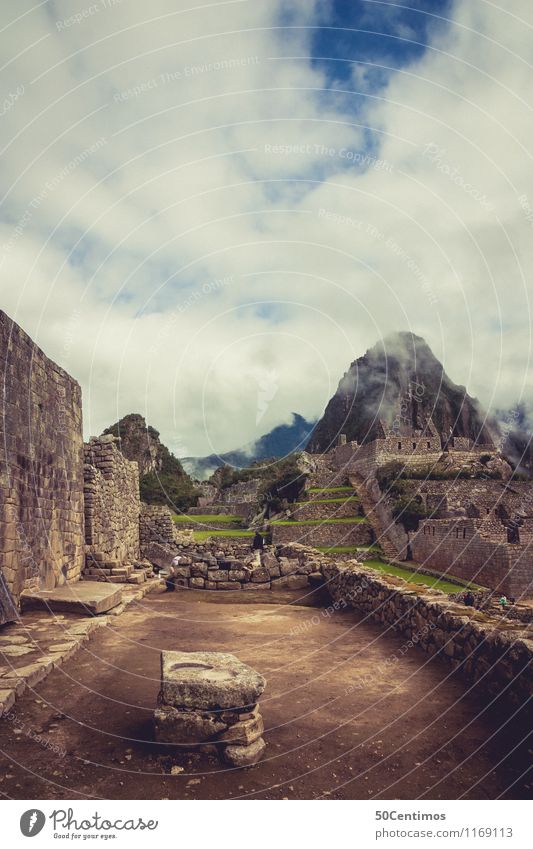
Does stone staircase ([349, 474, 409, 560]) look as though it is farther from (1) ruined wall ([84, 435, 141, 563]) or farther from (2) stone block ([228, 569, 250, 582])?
(2) stone block ([228, 569, 250, 582])

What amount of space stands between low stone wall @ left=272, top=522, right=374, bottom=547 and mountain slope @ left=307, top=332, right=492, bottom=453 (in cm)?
4483

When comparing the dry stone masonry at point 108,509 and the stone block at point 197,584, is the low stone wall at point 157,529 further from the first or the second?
the stone block at point 197,584

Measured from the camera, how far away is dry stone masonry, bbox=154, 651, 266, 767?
14.1 feet

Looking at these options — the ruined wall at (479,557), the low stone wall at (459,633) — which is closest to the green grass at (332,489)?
the ruined wall at (479,557)

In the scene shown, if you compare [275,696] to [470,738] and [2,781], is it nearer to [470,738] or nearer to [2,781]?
[470,738]

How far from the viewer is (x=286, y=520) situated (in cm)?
3844

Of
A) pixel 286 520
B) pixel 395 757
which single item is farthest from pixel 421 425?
pixel 395 757

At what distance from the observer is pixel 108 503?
15609 millimetres

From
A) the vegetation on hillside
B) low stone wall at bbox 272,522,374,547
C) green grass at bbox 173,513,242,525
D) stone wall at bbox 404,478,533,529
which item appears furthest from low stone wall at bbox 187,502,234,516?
stone wall at bbox 404,478,533,529

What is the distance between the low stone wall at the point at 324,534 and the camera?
35250mm

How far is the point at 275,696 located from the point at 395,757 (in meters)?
1.79

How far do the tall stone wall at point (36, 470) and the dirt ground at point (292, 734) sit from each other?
236 cm

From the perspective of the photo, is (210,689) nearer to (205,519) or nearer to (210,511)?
(205,519)

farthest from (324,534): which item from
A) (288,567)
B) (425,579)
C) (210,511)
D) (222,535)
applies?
(288,567)
